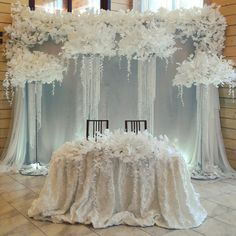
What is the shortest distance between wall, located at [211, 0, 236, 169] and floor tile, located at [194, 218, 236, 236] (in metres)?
1.93

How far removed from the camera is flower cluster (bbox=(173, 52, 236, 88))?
14.1 feet

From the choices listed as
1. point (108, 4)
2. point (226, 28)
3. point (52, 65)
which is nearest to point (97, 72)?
point (52, 65)

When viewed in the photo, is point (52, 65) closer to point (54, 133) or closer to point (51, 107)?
point (51, 107)

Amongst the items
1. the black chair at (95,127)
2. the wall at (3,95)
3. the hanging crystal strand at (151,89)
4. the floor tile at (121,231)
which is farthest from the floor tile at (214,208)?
the wall at (3,95)

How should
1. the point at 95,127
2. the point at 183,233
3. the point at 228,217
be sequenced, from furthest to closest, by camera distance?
the point at 95,127 → the point at 228,217 → the point at 183,233

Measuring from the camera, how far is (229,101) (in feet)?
15.5

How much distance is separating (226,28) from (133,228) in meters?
3.15

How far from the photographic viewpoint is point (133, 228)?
2.91 metres

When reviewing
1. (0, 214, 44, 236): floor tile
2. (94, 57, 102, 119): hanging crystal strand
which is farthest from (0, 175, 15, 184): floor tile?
(94, 57, 102, 119): hanging crystal strand

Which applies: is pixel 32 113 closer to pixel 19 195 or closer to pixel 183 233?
pixel 19 195

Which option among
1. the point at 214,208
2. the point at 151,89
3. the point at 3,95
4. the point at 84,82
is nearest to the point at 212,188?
the point at 214,208

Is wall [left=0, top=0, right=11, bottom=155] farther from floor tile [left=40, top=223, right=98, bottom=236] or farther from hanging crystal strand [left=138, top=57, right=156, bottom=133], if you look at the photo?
floor tile [left=40, top=223, right=98, bottom=236]

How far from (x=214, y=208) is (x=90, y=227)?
4.34ft

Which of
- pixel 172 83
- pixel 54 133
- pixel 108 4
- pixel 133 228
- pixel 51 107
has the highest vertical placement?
pixel 108 4
